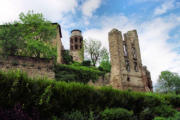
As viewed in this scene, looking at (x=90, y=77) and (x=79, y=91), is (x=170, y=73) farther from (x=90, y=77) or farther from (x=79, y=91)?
(x=79, y=91)

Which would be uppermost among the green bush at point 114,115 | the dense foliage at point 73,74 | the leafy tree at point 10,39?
the leafy tree at point 10,39

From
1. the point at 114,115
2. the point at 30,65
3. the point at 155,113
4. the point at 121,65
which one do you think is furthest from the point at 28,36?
the point at 155,113

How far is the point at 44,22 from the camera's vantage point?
80.4 feet

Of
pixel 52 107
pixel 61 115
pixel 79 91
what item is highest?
pixel 79 91

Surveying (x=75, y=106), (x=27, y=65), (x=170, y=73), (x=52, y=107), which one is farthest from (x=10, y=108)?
(x=170, y=73)

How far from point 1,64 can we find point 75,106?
15.2 meters

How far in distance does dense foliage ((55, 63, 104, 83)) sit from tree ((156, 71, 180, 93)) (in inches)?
1187

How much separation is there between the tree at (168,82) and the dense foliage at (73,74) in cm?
3015

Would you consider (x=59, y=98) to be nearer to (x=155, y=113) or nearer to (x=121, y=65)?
(x=155, y=113)

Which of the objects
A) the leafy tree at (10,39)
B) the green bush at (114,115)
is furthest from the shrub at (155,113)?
the leafy tree at (10,39)

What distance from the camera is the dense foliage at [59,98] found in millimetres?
6180

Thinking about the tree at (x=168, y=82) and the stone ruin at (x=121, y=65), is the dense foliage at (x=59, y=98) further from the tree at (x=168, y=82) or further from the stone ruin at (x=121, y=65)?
the tree at (x=168, y=82)

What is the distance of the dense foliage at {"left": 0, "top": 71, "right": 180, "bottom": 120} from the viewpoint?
618 centimetres

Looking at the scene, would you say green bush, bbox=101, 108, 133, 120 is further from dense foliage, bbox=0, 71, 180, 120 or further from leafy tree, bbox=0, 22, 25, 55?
A: leafy tree, bbox=0, 22, 25, 55
